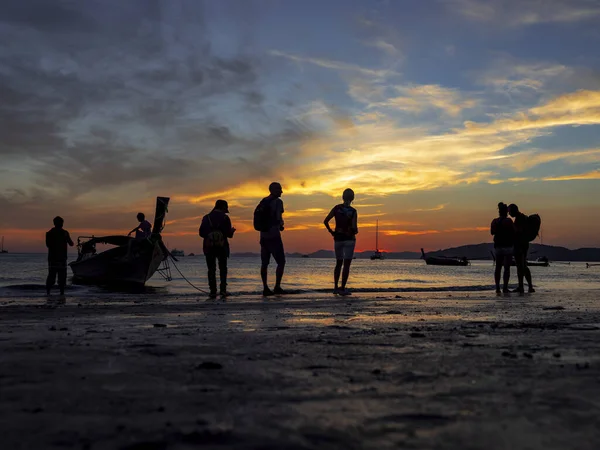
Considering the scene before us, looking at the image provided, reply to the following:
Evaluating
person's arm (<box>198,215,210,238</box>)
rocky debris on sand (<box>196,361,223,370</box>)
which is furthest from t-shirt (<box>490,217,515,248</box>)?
rocky debris on sand (<box>196,361,223,370</box>)

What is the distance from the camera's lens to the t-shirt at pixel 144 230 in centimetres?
1997

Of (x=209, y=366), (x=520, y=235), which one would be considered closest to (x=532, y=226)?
(x=520, y=235)

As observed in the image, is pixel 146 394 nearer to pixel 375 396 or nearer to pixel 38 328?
pixel 375 396

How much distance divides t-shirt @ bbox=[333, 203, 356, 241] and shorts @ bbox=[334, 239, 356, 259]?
3.8 inches

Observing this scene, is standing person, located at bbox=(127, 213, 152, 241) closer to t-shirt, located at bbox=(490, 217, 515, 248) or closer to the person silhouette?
the person silhouette

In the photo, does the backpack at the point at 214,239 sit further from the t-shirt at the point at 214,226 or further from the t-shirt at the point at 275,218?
the t-shirt at the point at 275,218

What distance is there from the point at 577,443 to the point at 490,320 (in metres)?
4.73

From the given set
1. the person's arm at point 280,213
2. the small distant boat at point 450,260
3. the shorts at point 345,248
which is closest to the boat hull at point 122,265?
the person's arm at point 280,213

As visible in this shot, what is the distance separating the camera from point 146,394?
2.49 meters

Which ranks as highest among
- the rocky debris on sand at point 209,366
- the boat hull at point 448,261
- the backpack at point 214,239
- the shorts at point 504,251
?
the backpack at point 214,239

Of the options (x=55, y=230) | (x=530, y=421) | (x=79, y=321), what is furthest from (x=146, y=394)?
(x=55, y=230)

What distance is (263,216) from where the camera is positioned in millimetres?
11898

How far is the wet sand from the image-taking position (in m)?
1.90

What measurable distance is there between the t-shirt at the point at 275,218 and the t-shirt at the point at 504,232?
227 inches
